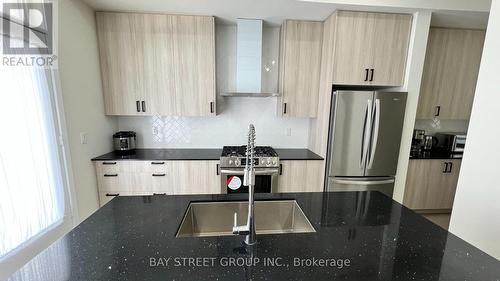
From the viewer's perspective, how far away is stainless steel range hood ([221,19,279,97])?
2600mm

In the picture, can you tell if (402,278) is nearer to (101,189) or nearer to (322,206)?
(322,206)

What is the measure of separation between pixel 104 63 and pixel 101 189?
4.93 feet

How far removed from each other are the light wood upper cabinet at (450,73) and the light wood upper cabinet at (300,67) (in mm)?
1496

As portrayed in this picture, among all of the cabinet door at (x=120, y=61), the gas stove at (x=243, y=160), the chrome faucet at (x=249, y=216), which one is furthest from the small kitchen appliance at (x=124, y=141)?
the chrome faucet at (x=249, y=216)

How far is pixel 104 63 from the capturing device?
2531 millimetres

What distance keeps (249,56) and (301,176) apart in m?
1.64

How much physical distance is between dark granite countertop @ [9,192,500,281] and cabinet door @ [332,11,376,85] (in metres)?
1.72

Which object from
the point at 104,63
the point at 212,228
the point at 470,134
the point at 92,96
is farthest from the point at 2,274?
the point at 470,134

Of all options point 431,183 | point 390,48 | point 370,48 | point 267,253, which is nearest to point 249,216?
point 267,253

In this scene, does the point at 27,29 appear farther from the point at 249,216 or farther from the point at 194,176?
the point at 249,216

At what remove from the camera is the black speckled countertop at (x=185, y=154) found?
8.39 ft

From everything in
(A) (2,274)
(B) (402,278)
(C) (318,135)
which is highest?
(C) (318,135)

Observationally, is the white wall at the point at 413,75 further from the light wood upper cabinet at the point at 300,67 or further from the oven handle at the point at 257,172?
the oven handle at the point at 257,172

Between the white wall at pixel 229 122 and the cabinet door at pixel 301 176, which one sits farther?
the white wall at pixel 229 122
